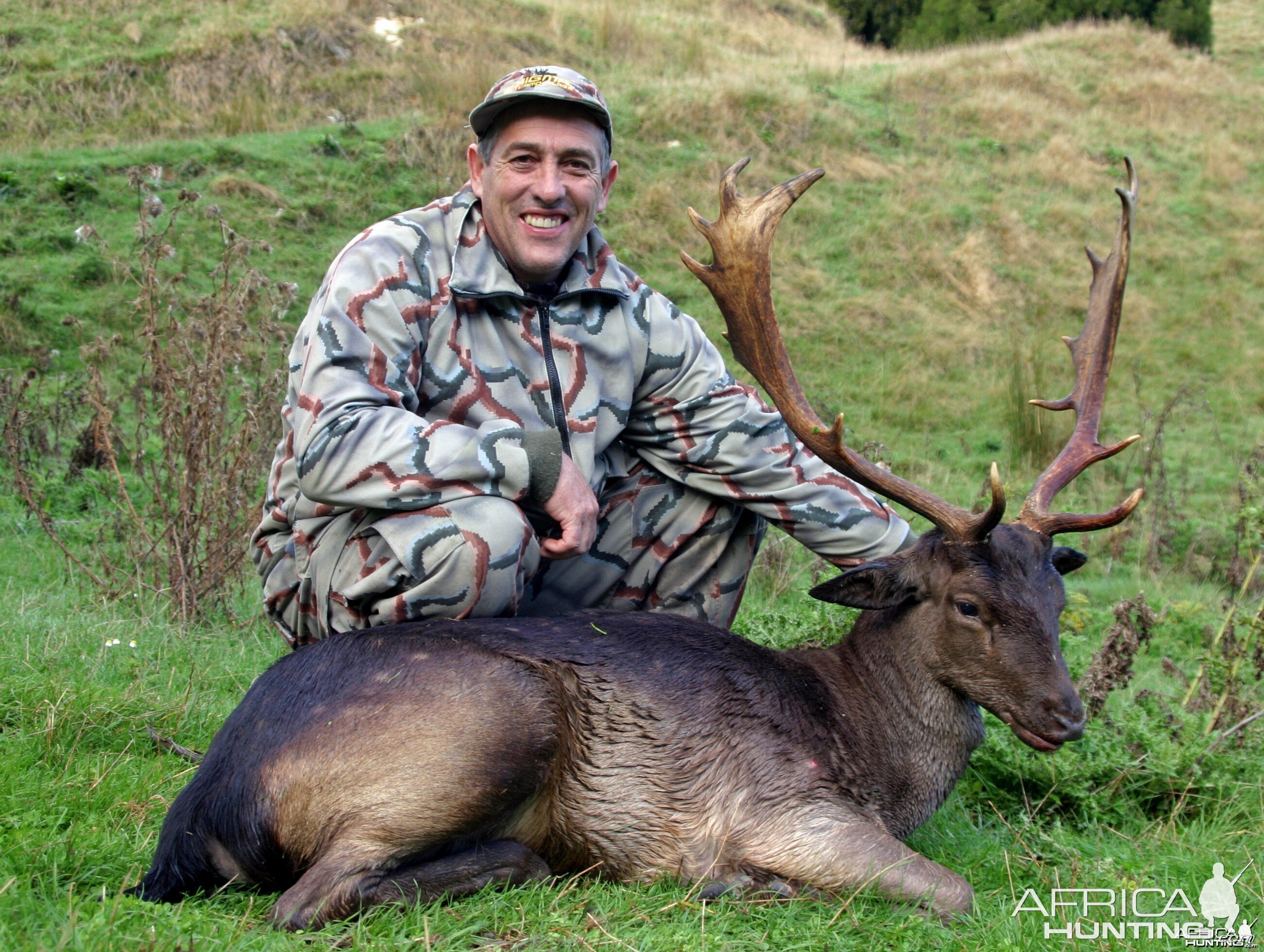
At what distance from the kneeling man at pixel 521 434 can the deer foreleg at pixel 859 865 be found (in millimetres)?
1155

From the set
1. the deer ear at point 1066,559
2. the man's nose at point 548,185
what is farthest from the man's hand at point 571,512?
the deer ear at point 1066,559

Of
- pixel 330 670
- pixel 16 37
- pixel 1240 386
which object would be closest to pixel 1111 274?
pixel 330 670

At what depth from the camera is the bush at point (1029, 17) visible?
1073 inches

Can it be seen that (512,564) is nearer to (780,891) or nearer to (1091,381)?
(780,891)

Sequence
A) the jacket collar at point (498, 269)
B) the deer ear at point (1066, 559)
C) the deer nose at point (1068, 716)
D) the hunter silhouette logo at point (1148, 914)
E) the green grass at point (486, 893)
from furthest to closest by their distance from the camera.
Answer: the jacket collar at point (498, 269), the deer ear at point (1066, 559), the deer nose at point (1068, 716), the hunter silhouette logo at point (1148, 914), the green grass at point (486, 893)

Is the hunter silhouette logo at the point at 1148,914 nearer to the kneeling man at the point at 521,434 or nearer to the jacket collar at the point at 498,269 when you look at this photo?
the kneeling man at the point at 521,434

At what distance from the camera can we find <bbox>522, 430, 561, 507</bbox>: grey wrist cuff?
389 centimetres

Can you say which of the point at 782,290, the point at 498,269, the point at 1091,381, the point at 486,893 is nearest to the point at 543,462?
the point at 498,269

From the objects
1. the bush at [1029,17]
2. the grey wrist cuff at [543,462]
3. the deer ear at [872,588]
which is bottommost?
the deer ear at [872,588]

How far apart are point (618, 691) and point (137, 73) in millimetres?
14734

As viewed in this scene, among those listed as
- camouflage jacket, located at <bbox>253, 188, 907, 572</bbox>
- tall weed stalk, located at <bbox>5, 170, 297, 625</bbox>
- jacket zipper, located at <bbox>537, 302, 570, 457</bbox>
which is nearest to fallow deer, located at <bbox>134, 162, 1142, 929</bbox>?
camouflage jacket, located at <bbox>253, 188, 907, 572</bbox>

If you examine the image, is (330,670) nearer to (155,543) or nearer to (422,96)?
(155,543)

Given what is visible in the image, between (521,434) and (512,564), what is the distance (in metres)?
0.43

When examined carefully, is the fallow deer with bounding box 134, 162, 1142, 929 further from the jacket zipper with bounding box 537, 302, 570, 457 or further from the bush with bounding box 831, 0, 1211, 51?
the bush with bounding box 831, 0, 1211, 51
